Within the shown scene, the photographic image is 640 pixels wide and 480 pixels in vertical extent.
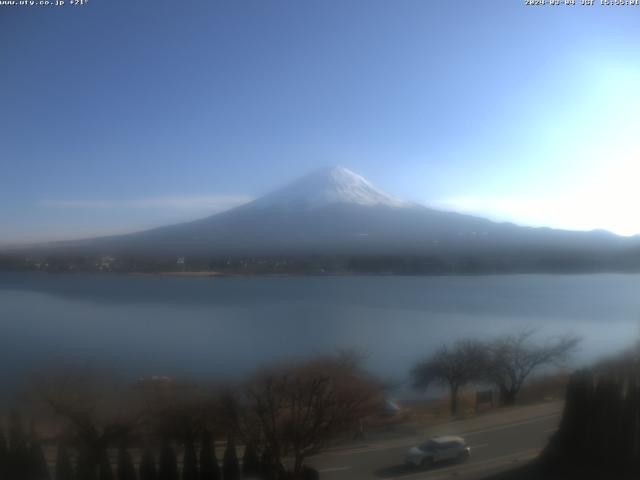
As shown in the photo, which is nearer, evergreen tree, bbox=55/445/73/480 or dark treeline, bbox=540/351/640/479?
evergreen tree, bbox=55/445/73/480

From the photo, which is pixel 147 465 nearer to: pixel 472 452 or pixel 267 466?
pixel 267 466

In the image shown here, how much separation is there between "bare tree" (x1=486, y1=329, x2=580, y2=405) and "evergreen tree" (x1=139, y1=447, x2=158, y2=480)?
141 centimetres

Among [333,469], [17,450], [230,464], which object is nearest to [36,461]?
[17,450]

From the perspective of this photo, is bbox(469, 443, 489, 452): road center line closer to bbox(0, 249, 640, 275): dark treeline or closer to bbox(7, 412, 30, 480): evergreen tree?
bbox(0, 249, 640, 275): dark treeline

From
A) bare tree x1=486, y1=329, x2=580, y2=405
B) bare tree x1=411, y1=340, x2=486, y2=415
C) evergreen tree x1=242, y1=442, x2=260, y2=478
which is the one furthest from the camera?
bare tree x1=486, y1=329, x2=580, y2=405

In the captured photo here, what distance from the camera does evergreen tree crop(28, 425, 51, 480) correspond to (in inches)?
78.1

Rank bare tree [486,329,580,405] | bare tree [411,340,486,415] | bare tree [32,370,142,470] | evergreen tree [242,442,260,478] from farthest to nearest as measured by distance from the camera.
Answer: bare tree [486,329,580,405]
bare tree [411,340,486,415]
evergreen tree [242,442,260,478]
bare tree [32,370,142,470]

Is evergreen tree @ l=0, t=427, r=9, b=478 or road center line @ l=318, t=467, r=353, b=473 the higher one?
evergreen tree @ l=0, t=427, r=9, b=478

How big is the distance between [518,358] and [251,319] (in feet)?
3.91

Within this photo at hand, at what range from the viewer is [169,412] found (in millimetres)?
1946

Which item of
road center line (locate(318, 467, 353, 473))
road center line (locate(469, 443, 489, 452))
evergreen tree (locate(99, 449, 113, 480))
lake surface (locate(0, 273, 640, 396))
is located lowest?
road center line (locate(318, 467, 353, 473))

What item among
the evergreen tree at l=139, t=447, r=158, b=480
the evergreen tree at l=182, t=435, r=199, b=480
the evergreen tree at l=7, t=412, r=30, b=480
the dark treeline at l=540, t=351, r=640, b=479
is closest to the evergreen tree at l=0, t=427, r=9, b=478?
the evergreen tree at l=7, t=412, r=30, b=480

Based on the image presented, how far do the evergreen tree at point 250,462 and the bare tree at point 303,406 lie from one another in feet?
0.17

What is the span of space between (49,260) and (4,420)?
26.5 inches
